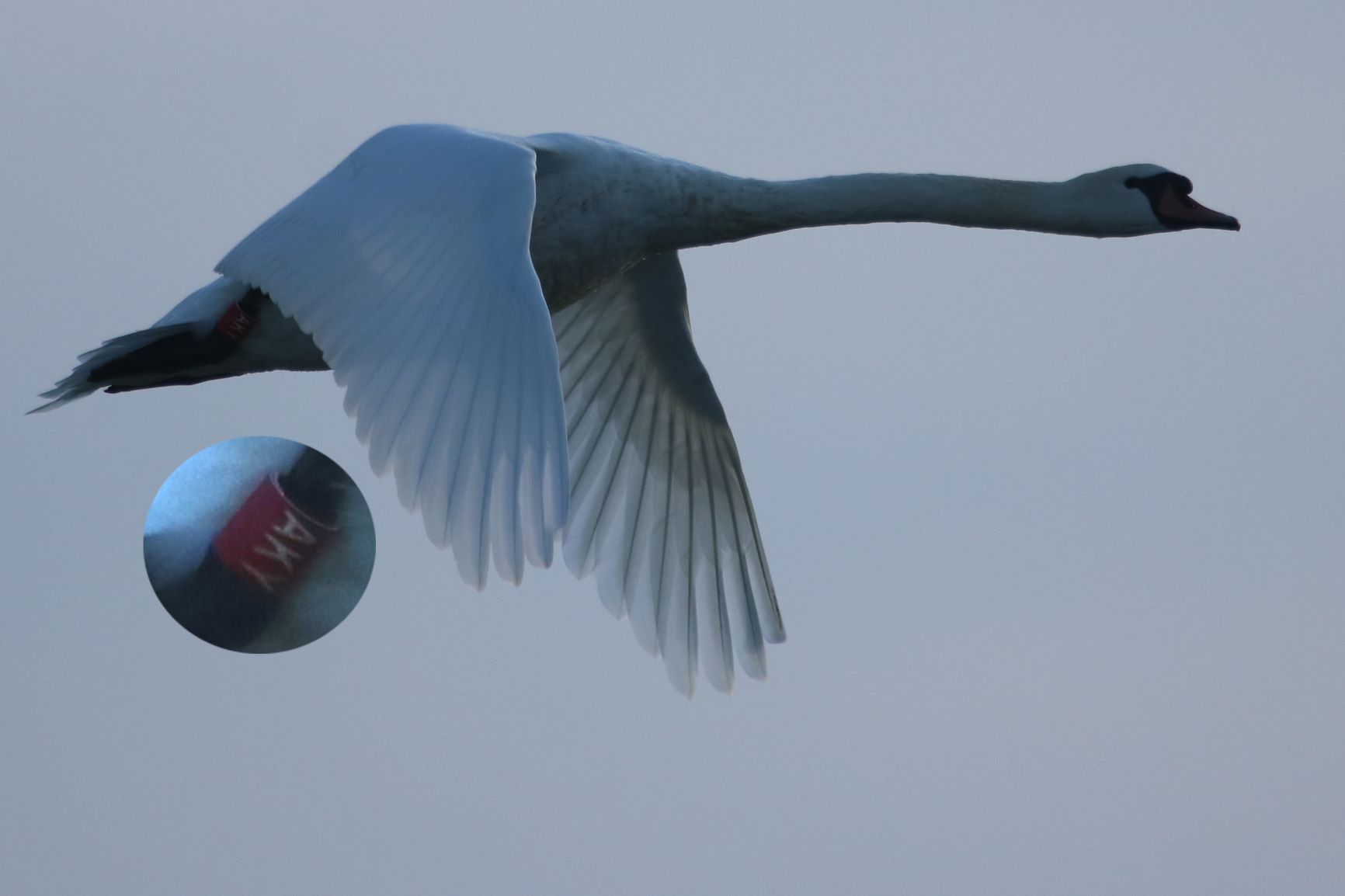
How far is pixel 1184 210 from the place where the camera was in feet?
43.8

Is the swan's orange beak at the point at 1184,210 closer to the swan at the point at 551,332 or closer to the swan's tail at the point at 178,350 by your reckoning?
the swan at the point at 551,332

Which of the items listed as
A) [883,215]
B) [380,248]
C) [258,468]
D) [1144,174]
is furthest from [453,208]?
[1144,174]

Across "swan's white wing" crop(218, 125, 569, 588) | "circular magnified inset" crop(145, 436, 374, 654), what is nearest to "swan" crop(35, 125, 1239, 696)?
"swan's white wing" crop(218, 125, 569, 588)

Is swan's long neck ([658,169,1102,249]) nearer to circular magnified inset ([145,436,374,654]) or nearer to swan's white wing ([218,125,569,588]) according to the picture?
swan's white wing ([218,125,569,588])

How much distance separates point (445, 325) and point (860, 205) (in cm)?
275

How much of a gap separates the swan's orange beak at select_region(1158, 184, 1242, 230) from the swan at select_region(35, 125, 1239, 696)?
1 centimetres

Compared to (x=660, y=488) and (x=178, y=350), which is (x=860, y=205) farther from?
(x=178, y=350)

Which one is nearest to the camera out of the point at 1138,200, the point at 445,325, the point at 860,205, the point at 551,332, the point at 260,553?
the point at 551,332

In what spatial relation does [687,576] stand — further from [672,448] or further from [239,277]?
[239,277]

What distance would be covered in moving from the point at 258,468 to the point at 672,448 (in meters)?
3.72

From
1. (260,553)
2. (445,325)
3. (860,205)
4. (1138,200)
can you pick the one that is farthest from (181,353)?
(1138,200)

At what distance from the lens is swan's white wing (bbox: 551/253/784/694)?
14.6 metres

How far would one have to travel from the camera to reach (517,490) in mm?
10516

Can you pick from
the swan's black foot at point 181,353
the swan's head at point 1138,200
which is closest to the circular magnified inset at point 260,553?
the swan's black foot at point 181,353
